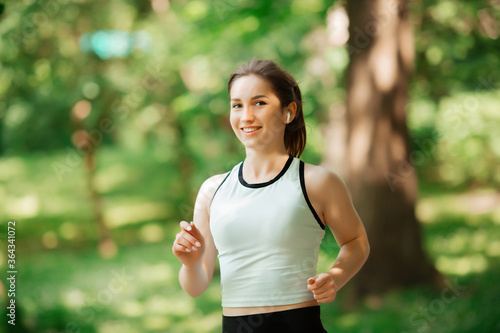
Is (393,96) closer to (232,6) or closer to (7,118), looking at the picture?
(232,6)

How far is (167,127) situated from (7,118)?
3113 millimetres

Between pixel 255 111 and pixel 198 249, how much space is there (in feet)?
1.62

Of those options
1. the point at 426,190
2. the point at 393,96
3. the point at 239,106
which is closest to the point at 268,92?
the point at 239,106

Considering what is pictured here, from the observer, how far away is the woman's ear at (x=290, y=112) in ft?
6.36

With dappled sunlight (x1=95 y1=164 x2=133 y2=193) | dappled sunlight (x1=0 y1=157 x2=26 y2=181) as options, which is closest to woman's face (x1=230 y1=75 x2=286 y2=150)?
dappled sunlight (x1=0 y1=157 x2=26 y2=181)

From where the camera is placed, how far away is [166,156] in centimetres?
1362

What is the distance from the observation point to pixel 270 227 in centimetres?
174

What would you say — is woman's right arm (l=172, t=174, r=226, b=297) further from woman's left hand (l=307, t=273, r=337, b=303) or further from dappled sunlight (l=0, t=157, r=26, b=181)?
dappled sunlight (l=0, t=157, r=26, b=181)

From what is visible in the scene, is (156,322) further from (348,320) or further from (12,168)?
(12,168)

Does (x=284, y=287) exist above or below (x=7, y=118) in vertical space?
below

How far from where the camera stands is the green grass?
5730 millimetres

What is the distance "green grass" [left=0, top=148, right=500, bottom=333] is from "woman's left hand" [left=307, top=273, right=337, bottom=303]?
147 inches

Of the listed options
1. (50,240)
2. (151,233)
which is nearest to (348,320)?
(151,233)

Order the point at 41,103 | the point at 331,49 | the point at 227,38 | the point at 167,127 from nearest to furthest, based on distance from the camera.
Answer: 1. the point at 227,38
2. the point at 331,49
3. the point at 41,103
4. the point at 167,127
